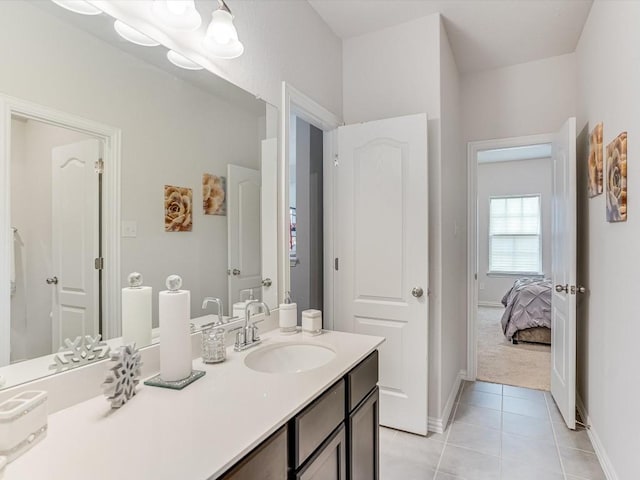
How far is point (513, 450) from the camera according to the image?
2.29m

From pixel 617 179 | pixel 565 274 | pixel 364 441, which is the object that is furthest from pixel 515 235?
pixel 364 441

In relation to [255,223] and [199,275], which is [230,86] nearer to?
[255,223]

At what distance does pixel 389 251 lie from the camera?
2.55m

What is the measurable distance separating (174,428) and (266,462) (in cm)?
24

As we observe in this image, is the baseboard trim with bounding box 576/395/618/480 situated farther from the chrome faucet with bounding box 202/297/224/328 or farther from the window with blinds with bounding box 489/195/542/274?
the window with blinds with bounding box 489/195/542/274

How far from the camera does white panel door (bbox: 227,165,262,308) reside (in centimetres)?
178

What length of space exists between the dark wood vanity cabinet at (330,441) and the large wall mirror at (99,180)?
2.03 ft

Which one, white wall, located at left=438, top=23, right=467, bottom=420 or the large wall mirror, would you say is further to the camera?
white wall, located at left=438, top=23, right=467, bottom=420

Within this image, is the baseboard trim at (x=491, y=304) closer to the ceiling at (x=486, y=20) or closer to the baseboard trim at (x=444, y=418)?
the baseboard trim at (x=444, y=418)

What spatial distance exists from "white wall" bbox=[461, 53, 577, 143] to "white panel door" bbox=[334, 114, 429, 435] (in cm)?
140

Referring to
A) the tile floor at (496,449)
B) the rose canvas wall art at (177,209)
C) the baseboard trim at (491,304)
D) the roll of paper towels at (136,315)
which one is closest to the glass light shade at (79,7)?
the rose canvas wall art at (177,209)

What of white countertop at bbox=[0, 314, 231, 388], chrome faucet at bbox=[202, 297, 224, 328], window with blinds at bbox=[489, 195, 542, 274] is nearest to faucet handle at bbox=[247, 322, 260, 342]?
chrome faucet at bbox=[202, 297, 224, 328]

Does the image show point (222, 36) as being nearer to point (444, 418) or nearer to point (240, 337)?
point (240, 337)

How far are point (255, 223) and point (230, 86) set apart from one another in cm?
65
